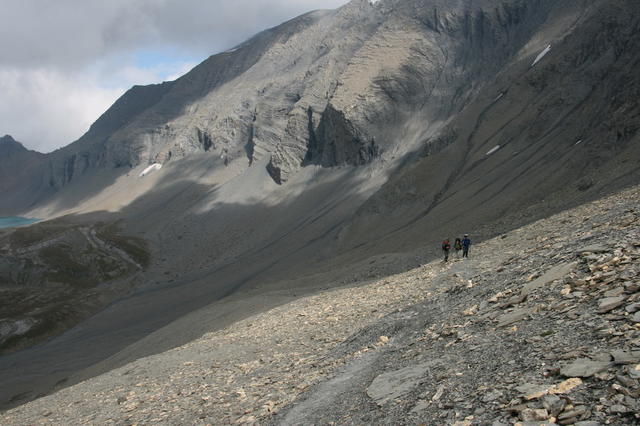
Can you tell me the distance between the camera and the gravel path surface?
7.17 metres

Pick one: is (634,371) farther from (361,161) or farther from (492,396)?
(361,161)

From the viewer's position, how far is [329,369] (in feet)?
45.2

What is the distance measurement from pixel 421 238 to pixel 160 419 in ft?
142

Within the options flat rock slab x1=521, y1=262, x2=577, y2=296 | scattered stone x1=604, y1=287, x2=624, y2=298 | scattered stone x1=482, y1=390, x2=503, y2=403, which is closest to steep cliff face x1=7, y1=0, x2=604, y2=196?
flat rock slab x1=521, y1=262, x2=577, y2=296

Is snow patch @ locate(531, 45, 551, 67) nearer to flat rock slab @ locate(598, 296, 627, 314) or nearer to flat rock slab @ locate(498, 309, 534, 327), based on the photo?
flat rock slab @ locate(498, 309, 534, 327)

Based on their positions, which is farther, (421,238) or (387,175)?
(387,175)

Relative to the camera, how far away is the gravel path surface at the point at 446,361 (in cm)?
717

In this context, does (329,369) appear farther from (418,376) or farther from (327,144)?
(327,144)

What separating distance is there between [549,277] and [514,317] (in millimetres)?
1785

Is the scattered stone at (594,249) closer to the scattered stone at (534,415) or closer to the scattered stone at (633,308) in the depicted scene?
the scattered stone at (633,308)

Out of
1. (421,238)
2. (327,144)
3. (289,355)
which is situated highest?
(327,144)

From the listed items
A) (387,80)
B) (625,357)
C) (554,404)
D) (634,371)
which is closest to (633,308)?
(625,357)

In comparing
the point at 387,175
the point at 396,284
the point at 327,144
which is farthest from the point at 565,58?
the point at 396,284

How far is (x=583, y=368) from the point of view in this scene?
23.5 feet
